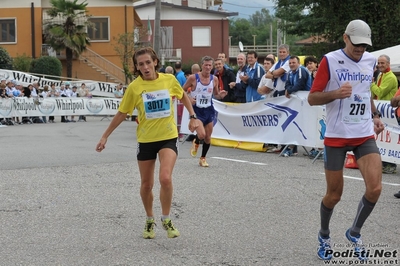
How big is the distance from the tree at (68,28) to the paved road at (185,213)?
119 feet

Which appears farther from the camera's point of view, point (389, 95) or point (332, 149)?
point (389, 95)

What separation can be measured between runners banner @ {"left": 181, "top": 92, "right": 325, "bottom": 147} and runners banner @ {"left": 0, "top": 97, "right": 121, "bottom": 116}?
43.8ft

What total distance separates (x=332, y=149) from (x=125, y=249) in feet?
7.03

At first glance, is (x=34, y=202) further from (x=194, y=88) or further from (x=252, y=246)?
(x=194, y=88)

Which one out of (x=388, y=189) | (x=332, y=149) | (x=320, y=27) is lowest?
(x=388, y=189)

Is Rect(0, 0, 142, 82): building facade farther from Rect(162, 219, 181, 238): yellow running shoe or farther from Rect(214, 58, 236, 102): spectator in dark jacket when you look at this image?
Rect(162, 219, 181, 238): yellow running shoe

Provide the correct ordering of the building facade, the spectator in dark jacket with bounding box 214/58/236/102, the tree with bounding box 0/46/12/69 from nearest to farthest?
1. the spectator in dark jacket with bounding box 214/58/236/102
2. the tree with bounding box 0/46/12/69
3. the building facade

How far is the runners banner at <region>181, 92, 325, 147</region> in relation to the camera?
1423 centimetres

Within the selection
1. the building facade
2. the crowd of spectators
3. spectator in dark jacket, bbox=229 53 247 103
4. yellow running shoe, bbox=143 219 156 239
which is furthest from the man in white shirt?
the building facade

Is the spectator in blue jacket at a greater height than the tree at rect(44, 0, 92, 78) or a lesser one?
lesser

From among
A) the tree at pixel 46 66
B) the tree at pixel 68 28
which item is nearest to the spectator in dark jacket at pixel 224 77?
the tree at pixel 46 66

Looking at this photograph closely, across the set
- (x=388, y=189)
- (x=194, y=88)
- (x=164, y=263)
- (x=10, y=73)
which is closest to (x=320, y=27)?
(x=10, y=73)

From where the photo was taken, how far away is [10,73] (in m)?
37.5

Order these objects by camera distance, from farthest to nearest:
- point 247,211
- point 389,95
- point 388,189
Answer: point 389,95
point 388,189
point 247,211
